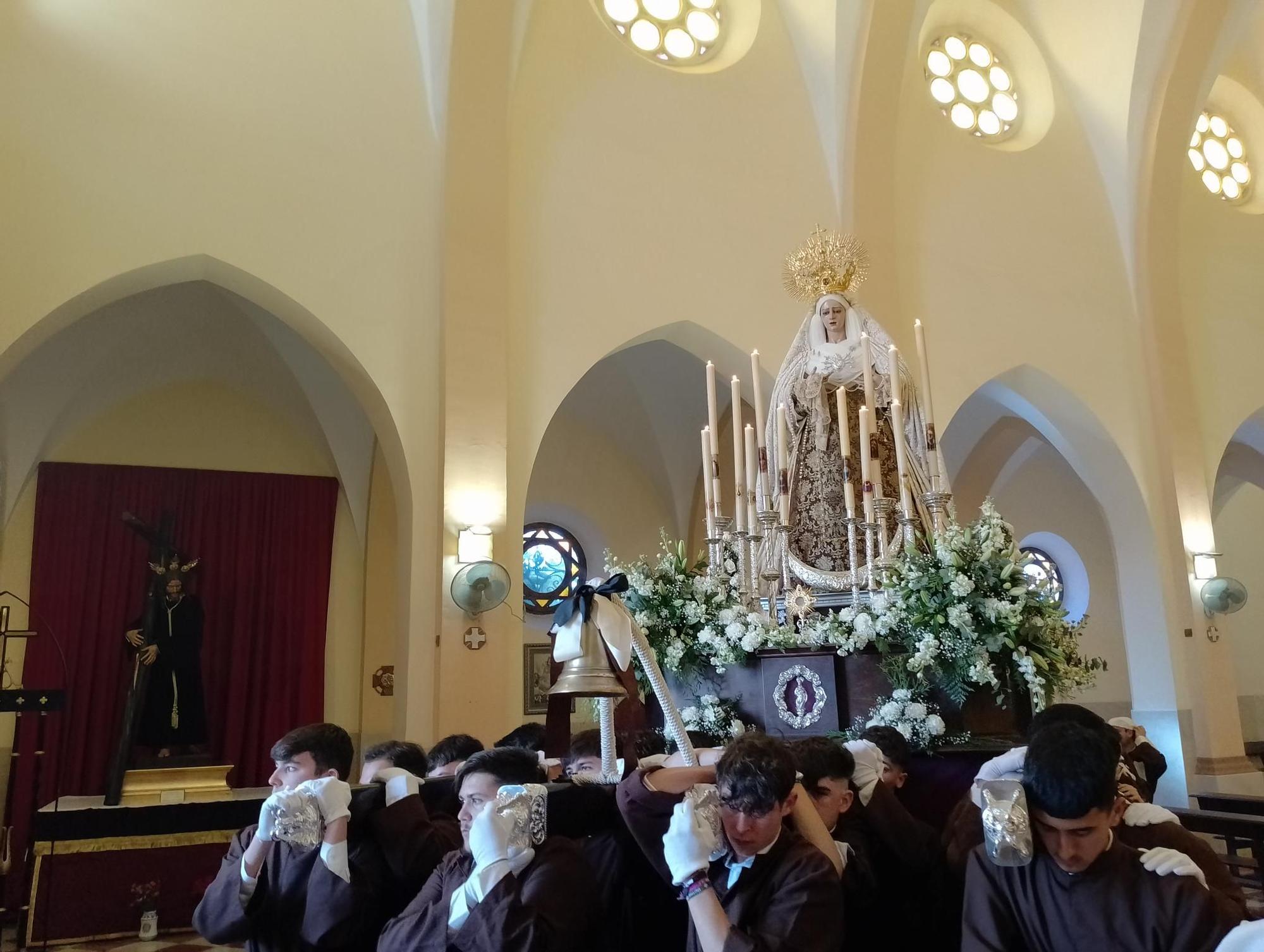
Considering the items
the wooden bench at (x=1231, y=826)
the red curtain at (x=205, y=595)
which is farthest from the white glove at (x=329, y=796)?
the red curtain at (x=205, y=595)

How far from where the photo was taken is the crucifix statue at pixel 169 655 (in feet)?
31.0

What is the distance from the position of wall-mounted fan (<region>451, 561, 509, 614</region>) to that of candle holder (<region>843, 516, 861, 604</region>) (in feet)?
Result: 9.77

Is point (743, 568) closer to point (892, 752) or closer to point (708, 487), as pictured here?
point (708, 487)

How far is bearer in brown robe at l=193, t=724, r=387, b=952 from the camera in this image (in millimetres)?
2881

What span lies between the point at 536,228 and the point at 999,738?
6098 mm

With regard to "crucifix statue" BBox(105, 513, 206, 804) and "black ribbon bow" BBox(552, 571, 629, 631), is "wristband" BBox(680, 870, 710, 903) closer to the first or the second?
"black ribbon bow" BBox(552, 571, 629, 631)

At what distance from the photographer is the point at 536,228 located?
9.30 meters

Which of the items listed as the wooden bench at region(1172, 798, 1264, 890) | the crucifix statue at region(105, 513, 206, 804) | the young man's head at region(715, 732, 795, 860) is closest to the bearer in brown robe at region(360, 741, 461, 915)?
the young man's head at region(715, 732, 795, 860)

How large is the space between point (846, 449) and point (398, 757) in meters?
2.94

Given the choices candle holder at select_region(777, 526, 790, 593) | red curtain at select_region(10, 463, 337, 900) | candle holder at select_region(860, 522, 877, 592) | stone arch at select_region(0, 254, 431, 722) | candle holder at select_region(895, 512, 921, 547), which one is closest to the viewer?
candle holder at select_region(895, 512, 921, 547)

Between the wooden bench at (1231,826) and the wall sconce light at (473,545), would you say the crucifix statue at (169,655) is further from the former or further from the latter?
the wooden bench at (1231,826)

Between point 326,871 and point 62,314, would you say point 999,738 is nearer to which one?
point 326,871

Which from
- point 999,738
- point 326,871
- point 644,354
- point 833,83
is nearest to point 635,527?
point 644,354

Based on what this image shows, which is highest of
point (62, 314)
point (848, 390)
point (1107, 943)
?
point (62, 314)
